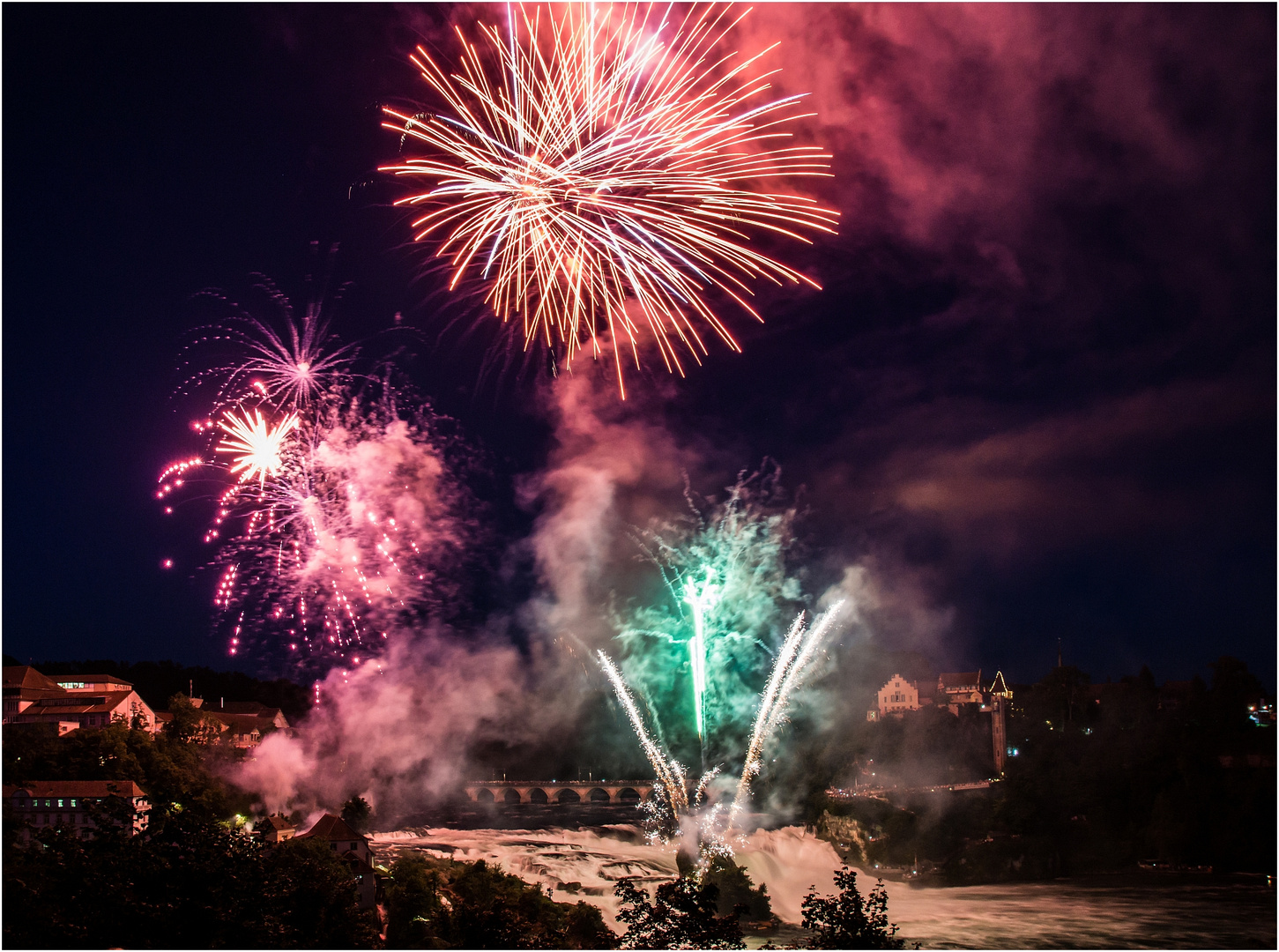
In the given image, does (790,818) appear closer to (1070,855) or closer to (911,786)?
(911,786)

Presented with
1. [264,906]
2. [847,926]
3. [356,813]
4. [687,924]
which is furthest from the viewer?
[356,813]

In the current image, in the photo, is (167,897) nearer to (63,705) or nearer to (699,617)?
(699,617)

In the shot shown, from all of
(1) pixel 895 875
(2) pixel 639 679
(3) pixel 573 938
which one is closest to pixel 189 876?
(3) pixel 573 938

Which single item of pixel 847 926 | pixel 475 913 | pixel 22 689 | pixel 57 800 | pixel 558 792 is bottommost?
pixel 475 913

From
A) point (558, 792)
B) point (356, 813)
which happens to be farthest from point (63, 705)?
point (558, 792)

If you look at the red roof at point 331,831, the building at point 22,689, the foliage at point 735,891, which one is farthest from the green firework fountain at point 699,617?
the building at point 22,689

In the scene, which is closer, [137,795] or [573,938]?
A: [573,938]

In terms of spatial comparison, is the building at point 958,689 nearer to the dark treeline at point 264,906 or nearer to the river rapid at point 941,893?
the river rapid at point 941,893
